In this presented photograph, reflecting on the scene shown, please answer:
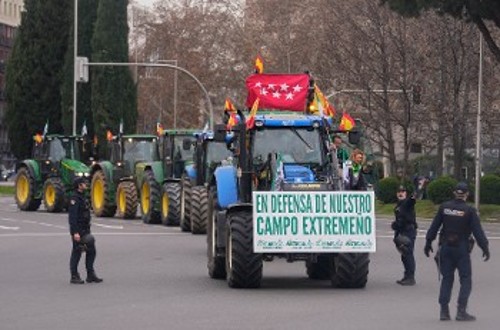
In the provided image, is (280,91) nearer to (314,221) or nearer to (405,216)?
(405,216)

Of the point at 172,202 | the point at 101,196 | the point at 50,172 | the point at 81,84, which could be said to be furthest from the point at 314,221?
the point at 81,84

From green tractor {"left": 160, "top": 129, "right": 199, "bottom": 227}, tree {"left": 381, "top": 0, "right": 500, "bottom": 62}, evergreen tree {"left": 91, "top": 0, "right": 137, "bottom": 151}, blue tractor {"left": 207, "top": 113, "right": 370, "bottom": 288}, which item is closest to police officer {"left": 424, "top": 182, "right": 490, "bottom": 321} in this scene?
blue tractor {"left": 207, "top": 113, "right": 370, "bottom": 288}

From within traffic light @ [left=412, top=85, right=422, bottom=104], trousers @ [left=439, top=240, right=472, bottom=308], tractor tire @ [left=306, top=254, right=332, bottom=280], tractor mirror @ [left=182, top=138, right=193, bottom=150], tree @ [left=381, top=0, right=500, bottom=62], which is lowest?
tractor tire @ [left=306, top=254, right=332, bottom=280]

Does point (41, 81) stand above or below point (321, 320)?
above

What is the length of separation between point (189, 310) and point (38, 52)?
7100 cm

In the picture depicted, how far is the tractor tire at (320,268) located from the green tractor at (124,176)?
19.8 meters

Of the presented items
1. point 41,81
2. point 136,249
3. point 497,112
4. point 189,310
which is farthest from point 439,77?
point 189,310

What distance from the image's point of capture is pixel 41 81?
89.9 m

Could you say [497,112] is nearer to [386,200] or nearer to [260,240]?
[386,200]

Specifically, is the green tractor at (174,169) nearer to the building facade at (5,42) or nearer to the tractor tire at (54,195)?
the tractor tire at (54,195)

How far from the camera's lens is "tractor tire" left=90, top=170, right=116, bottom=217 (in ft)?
→ 155

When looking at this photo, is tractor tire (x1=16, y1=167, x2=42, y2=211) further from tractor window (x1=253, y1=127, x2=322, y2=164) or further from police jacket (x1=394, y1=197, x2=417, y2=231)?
police jacket (x1=394, y1=197, x2=417, y2=231)

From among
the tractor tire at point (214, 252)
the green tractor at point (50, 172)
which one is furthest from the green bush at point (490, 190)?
the tractor tire at point (214, 252)

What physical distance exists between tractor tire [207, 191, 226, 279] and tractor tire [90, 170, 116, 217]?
2252cm
